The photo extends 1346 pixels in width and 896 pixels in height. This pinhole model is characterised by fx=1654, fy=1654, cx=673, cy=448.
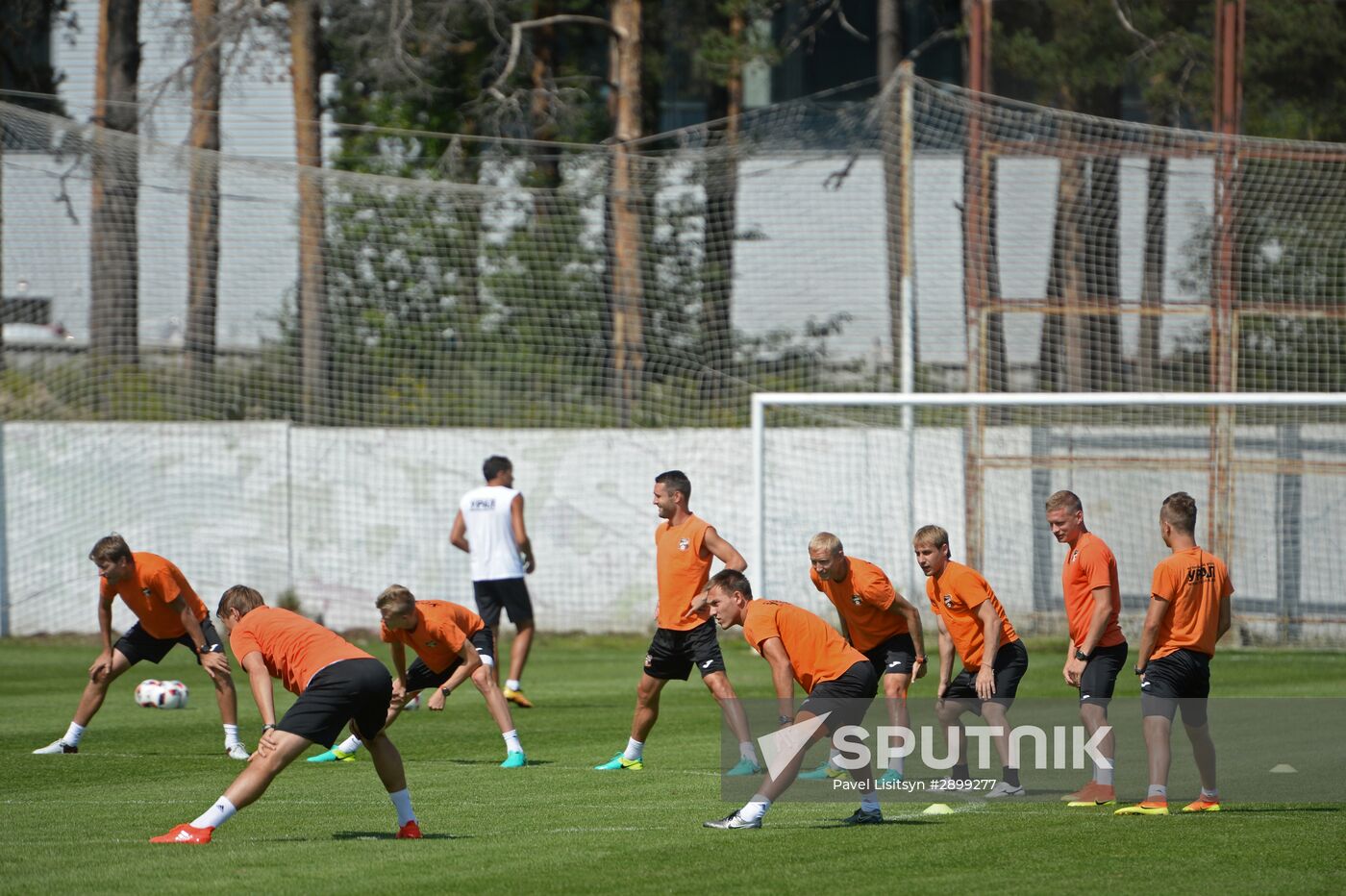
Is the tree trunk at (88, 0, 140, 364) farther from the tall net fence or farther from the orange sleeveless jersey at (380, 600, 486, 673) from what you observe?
the orange sleeveless jersey at (380, 600, 486, 673)

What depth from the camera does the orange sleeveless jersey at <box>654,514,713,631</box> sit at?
453 inches

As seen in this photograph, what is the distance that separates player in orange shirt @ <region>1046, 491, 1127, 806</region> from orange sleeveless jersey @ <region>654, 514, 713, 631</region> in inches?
107

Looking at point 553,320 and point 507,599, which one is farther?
point 553,320

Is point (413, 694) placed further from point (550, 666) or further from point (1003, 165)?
point (1003, 165)

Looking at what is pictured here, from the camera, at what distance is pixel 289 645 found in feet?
28.3

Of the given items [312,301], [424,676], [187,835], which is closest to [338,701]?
[187,835]

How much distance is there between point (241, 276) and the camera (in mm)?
25969

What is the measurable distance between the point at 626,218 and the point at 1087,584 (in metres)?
16.3

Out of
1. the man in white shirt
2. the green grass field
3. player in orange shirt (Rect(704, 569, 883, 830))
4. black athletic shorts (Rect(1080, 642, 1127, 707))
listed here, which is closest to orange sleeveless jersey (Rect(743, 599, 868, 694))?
player in orange shirt (Rect(704, 569, 883, 830))

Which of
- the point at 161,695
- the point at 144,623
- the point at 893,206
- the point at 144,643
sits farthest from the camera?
the point at 893,206

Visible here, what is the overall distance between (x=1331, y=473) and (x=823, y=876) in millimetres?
→ 15204

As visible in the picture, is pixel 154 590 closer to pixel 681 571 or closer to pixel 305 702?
pixel 681 571

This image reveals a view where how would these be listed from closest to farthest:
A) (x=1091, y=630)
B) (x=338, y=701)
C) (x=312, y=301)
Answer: (x=338, y=701), (x=1091, y=630), (x=312, y=301)

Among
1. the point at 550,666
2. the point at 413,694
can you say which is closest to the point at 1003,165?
the point at 550,666
